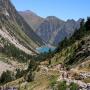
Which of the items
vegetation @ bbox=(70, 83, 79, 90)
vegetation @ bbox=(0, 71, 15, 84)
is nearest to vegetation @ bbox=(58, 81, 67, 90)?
vegetation @ bbox=(70, 83, 79, 90)

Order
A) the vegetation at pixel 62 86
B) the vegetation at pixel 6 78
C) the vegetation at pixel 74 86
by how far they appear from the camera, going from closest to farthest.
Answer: the vegetation at pixel 74 86 < the vegetation at pixel 62 86 < the vegetation at pixel 6 78

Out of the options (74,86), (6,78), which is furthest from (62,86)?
(6,78)

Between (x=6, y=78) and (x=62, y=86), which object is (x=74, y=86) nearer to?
(x=62, y=86)

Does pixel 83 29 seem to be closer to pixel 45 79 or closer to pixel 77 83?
pixel 45 79

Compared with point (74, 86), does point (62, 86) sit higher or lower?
higher

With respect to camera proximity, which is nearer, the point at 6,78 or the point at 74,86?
the point at 74,86

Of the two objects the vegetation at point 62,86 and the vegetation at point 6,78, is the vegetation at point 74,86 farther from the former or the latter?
the vegetation at point 6,78

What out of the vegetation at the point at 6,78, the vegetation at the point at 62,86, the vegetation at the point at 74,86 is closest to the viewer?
the vegetation at the point at 74,86

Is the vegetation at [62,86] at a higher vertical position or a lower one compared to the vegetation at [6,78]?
lower

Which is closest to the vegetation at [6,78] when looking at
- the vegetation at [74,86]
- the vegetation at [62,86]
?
the vegetation at [62,86]

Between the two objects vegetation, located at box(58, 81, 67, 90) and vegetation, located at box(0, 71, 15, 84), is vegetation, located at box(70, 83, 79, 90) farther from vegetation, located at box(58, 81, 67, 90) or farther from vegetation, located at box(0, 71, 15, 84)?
vegetation, located at box(0, 71, 15, 84)

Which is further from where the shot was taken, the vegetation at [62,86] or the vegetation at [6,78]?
the vegetation at [6,78]

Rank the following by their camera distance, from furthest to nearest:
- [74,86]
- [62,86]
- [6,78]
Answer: [6,78] → [62,86] → [74,86]

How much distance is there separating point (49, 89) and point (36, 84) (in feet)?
31.9
